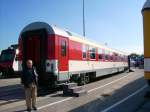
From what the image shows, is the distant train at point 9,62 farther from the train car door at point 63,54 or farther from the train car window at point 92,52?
the train car door at point 63,54

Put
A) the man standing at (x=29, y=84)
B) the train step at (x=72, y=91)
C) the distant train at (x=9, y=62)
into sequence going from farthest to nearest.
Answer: the distant train at (x=9, y=62), the train step at (x=72, y=91), the man standing at (x=29, y=84)

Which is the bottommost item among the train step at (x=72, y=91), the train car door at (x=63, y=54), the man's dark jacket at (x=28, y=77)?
the train step at (x=72, y=91)

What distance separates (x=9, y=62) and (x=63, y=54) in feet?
58.9

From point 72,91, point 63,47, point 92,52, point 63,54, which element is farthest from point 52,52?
point 92,52

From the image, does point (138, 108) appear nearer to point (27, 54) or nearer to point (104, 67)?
point (27, 54)

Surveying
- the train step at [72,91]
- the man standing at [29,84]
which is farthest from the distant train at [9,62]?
the man standing at [29,84]

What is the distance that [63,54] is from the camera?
17.4m

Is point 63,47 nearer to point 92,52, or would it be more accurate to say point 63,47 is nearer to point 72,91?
point 72,91

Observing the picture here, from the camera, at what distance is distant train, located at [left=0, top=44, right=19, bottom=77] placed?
3400cm

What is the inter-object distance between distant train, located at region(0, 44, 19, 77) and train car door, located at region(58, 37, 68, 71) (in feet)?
55.3

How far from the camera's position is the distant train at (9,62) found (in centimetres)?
3400

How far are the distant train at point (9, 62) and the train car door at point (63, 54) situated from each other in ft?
55.3

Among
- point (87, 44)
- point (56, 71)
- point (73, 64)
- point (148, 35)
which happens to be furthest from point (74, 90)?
point (87, 44)

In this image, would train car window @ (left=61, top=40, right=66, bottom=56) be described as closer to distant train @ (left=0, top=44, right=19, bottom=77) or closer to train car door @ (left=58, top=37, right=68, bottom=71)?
train car door @ (left=58, top=37, right=68, bottom=71)
